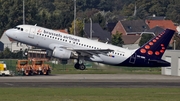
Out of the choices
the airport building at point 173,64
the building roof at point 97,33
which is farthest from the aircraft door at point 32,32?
the building roof at point 97,33

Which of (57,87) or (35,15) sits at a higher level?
(35,15)

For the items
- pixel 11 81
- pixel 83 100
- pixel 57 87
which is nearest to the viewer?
pixel 83 100

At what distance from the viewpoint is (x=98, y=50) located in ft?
237

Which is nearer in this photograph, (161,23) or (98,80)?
(98,80)

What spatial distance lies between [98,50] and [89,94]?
79.4 ft

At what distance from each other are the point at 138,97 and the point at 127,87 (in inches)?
350

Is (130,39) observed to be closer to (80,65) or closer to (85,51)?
(80,65)

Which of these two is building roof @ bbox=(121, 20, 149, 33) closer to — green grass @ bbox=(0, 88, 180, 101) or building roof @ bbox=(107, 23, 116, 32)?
building roof @ bbox=(107, 23, 116, 32)

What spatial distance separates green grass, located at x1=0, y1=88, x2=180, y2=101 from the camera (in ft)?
148

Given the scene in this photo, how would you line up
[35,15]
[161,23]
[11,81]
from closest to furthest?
[11,81] < [35,15] < [161,23]

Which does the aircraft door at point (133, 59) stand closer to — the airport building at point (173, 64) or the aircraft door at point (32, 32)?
the airport building at point (173, 64)

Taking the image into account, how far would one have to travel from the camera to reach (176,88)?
179 feet

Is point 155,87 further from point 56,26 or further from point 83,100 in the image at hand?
point 56,26

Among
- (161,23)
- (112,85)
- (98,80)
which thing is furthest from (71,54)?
(161,23)
